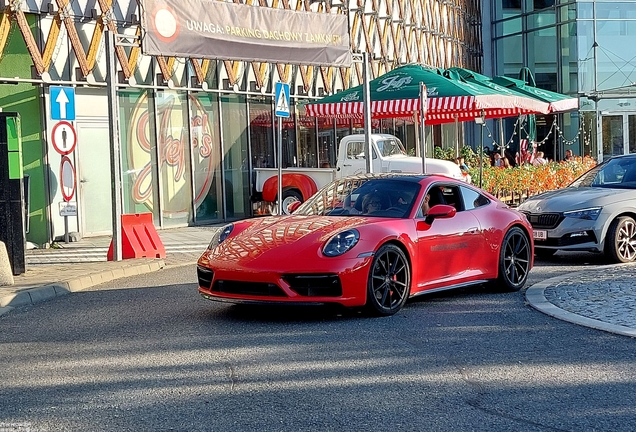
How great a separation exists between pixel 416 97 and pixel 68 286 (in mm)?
11122

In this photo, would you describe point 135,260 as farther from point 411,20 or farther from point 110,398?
point 411,20

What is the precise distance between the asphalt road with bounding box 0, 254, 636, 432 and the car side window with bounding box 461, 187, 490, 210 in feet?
3.66

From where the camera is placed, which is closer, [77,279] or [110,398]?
[110,398]

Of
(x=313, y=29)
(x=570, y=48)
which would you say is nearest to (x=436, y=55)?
(x=570, y=48)

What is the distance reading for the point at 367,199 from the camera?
9352mm

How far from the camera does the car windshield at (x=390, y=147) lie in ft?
70.6

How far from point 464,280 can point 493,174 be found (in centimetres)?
1468

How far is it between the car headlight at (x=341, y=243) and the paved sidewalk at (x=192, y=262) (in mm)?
1932

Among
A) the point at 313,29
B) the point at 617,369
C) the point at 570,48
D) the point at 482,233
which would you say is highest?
the point at 570,48

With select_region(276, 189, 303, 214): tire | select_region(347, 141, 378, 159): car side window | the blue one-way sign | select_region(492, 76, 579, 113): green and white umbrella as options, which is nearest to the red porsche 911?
the blue one-way sign

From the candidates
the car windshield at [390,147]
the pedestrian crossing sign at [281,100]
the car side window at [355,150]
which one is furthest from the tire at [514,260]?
the car side window at [355,150]

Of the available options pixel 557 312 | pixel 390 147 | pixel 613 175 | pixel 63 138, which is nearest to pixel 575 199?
pixel 613 175

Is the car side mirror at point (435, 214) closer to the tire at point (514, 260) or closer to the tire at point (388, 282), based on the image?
the tire at point (388, 282)

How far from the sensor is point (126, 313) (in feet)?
30.1
